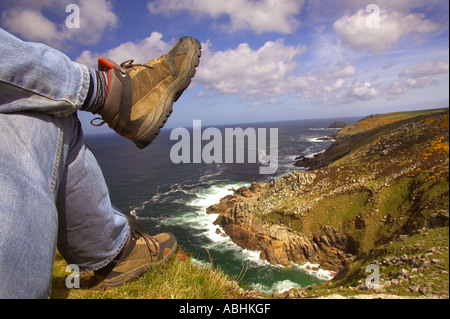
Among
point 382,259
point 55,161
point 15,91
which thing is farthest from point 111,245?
point 382,259

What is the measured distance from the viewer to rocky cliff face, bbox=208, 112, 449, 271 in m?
25.5

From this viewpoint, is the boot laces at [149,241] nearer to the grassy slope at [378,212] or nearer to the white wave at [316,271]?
the grassy slope at [378,212]

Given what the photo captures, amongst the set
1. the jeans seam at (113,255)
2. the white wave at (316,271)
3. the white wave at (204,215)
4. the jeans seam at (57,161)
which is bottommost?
the white wave at (316,271)

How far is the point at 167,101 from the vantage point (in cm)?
339

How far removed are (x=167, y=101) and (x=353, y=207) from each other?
32.9 m

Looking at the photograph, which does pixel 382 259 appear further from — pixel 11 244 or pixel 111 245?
pixel 11 244

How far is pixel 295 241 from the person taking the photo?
2994 centimetres

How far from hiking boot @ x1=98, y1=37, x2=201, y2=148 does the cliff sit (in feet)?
82.8

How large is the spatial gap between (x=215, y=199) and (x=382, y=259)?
34.5m

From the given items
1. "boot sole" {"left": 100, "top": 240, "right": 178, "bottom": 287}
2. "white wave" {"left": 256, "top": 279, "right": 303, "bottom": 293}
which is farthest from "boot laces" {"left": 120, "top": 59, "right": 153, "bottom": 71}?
"white wave" {"left": 256, "top": 279, "right": 303, "bottom": 293}

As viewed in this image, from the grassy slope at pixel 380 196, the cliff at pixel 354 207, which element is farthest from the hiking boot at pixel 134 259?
the cliff at pixel 354 207

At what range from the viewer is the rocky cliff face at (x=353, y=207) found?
25.5 metres

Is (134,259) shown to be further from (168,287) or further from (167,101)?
Result: (167,101)

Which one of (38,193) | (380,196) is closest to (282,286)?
(380,196)
